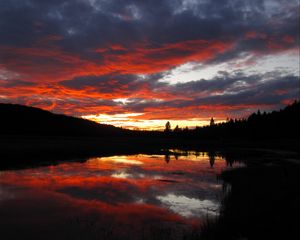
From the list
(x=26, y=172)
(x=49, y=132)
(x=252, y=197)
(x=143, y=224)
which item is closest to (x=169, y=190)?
(x=252, y=197)

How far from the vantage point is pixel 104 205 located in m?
22.3

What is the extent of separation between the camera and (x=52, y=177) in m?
34.1

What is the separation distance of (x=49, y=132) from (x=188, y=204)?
18302cm

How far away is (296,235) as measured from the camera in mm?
14164

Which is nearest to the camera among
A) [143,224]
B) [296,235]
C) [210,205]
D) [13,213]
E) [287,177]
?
[296,235]

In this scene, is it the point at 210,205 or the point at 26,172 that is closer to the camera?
the point at 210,205

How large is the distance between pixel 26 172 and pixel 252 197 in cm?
2633

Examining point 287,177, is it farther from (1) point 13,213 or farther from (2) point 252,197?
(1) point 13,213

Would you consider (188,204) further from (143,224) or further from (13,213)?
(13,213)

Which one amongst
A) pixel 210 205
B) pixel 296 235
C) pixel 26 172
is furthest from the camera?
pixel 26 172

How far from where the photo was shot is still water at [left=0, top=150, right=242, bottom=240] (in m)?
16.5

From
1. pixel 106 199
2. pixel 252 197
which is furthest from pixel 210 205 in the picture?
pixel 106 199

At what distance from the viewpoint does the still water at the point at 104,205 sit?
16453 mm

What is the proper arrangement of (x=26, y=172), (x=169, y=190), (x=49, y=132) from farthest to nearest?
(x=49, y=132) → (x=26, y=172) → (x=169, y=190)
